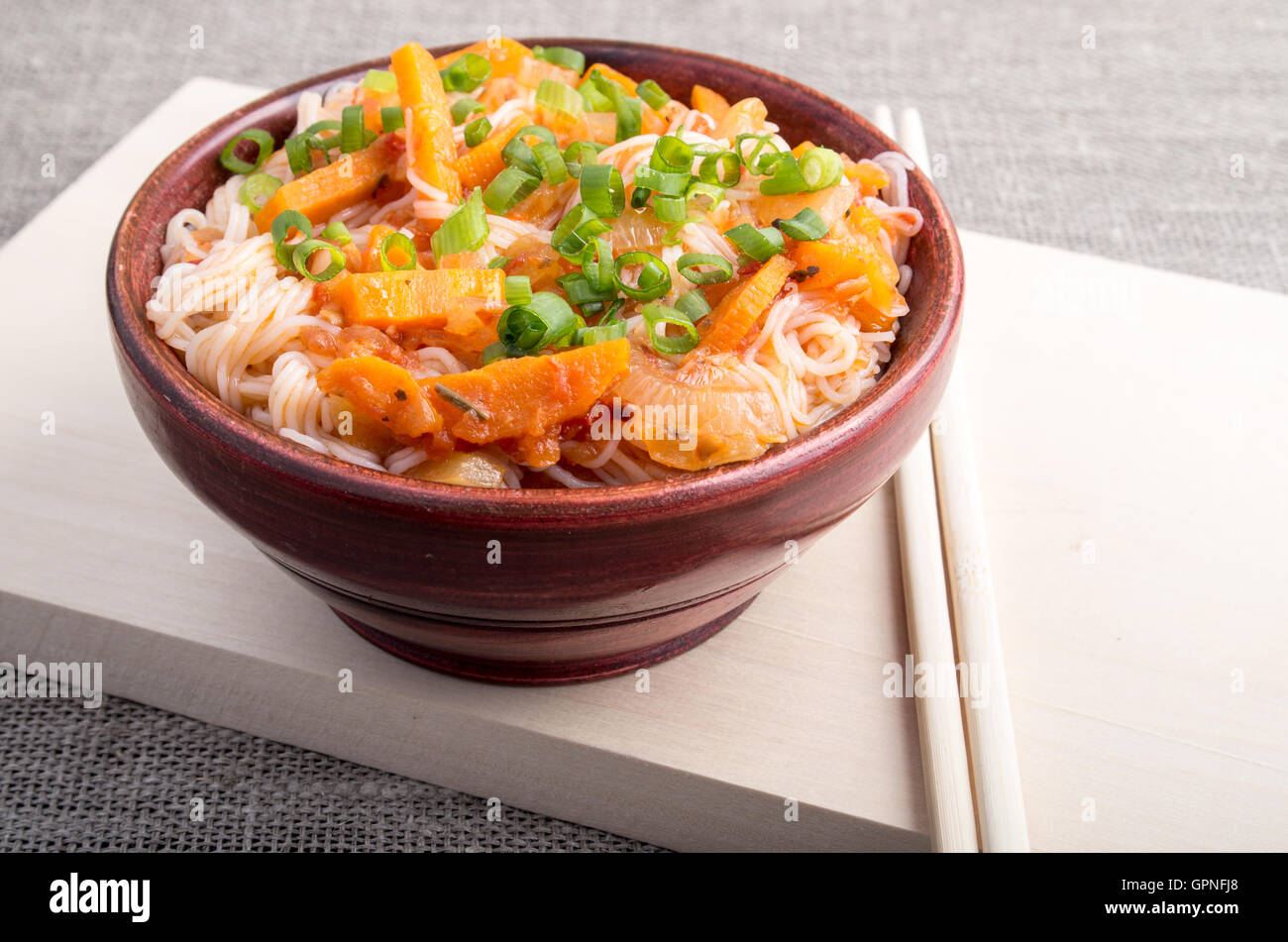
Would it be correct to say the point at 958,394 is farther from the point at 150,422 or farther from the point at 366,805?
the point at 150,422

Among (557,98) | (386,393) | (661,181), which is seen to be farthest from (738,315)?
(557,98)

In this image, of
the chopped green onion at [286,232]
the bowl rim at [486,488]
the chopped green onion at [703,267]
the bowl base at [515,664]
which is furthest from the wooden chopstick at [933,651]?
the chopped green onion at [286,232]

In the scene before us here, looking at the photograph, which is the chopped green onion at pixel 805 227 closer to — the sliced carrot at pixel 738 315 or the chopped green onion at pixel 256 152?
the sliced carrot at pixel 738 315

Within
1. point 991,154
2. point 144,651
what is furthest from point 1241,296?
point 144,651

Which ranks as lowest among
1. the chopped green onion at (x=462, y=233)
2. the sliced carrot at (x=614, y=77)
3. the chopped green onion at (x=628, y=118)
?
the chopped green onion at (x=462, y=233)

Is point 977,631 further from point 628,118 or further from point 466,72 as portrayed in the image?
point 466,72

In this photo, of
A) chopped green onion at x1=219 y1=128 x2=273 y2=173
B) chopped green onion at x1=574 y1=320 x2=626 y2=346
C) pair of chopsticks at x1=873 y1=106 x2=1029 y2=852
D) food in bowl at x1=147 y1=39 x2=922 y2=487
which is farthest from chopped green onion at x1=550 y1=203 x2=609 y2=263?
pair of chopsticks at x1=873 y1=106 x2=1029 y2=852
